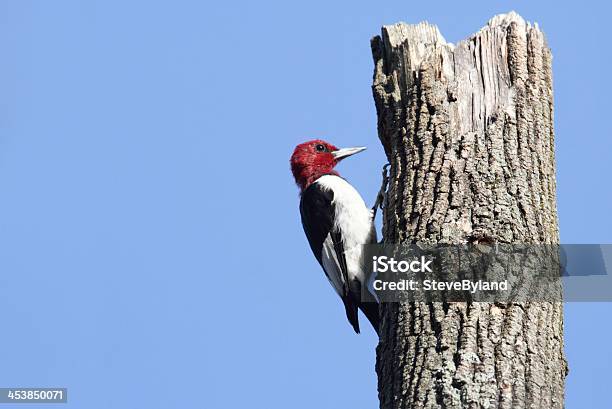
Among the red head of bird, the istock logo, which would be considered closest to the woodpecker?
the red head of bird

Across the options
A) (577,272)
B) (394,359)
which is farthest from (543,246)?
(394,359)

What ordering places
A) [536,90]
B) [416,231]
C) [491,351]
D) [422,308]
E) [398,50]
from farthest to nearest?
[398,50] < [536,90] < [416,231] < [422,308] < [491,351]

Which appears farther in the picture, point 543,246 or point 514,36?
point 514,36

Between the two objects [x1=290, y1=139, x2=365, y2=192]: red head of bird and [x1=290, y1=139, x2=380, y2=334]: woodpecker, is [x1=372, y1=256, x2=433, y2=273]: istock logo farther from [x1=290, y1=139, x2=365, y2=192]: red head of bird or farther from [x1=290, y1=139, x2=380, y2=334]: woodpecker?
[x1=290, y1=139, x2=365, y2=192]: red head of bird

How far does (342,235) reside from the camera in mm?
5762

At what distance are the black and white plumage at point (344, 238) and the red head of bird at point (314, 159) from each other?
59 cm

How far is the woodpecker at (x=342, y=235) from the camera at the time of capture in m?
5.63

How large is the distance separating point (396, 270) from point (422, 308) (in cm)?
30

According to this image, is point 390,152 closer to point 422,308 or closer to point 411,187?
point 411,187

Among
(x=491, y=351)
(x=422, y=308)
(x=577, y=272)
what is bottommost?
(x=491, y=351)

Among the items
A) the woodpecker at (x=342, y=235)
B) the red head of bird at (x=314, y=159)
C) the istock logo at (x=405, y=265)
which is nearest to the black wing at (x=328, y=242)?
the woodpecker at (x=342, y=235)

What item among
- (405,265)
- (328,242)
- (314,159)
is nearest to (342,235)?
(328,242)

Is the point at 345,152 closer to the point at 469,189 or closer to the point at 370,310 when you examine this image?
the point at 370,310

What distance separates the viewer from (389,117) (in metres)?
4.13
